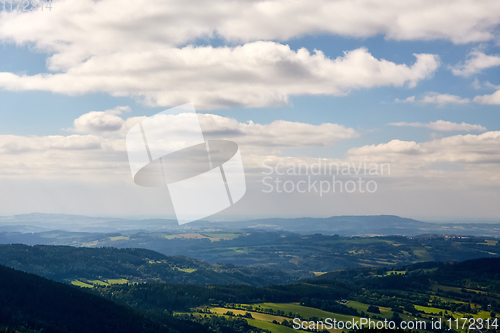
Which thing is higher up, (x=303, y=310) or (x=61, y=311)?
(x=61, y=311)

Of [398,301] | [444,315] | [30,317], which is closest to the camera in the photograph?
[30,317]

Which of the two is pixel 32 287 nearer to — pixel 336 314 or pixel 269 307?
pixel 269 307

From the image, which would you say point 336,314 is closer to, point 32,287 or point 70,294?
point 70,294

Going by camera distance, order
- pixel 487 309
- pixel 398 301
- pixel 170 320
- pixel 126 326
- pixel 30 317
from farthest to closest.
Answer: pixel 398 301, pixel 487 309, pixel 170 320, pixel 126 326, pixel 30 317

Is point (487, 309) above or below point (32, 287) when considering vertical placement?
below

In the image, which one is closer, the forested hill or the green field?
the forested hill

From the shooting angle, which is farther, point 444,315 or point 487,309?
point 487,309

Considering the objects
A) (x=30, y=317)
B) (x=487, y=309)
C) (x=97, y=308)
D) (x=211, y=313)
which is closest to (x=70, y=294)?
(x=97, y=308)

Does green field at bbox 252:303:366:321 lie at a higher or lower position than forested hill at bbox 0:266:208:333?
lower
